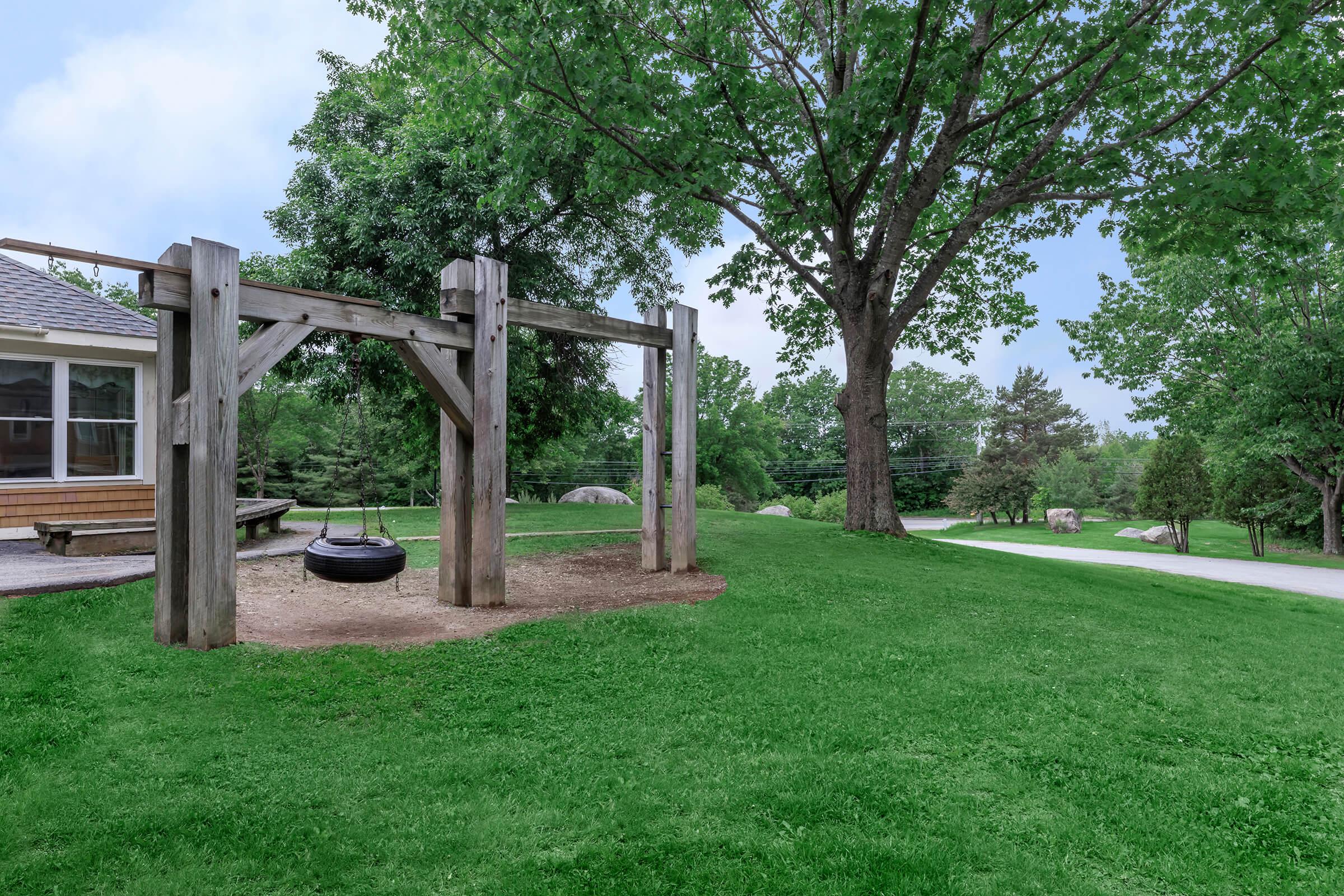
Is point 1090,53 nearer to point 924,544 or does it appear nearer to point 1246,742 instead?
point 924,544

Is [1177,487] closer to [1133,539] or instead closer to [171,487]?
[1133,539]

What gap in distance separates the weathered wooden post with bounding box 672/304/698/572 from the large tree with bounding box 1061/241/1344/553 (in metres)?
16.6

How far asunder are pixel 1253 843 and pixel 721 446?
1198 inches

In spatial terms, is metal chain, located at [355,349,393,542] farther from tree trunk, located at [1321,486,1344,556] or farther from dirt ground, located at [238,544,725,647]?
tree trunk, located at [1321,486,1344,556]

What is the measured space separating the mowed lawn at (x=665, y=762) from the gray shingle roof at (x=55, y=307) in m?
6.60

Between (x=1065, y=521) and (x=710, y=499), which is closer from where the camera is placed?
(x=710, y=499)

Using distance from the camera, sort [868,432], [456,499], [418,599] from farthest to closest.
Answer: [868,432]
[418,599]
[456,499]

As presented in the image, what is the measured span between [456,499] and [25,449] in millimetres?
8424

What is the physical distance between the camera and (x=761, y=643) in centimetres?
564

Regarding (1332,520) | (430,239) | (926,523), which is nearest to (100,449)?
(430,239)

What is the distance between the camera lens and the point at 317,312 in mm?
5656

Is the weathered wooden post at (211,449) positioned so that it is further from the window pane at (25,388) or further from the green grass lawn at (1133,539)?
the green grass lawn at (1133,539)

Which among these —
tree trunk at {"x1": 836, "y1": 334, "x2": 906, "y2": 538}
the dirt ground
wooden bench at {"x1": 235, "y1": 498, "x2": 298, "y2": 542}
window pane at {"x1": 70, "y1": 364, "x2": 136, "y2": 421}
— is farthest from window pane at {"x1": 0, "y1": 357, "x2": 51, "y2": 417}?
tree trunk at {"x1": 836, "y1": 334, "x2": 906, "y2": 538}

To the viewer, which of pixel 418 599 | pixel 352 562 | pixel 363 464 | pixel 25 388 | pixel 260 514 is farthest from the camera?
pixel 25 388
